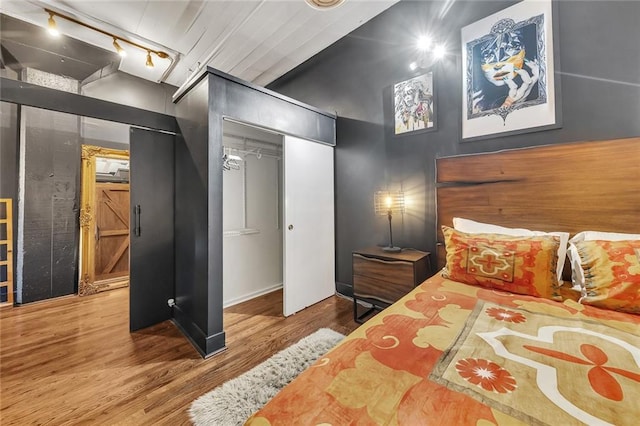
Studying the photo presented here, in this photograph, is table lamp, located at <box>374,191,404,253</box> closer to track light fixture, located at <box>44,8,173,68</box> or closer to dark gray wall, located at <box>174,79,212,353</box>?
dark gray wall, located at <box>174,79,212,353</box>

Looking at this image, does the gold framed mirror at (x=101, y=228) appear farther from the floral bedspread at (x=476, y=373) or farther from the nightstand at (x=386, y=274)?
the floral bedspread at (x=476, y=373)

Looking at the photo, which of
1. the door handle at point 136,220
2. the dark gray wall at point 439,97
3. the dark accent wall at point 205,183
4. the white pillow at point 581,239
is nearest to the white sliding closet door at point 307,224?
the dark gray wall at point 439,97

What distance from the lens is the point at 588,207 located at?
1.68 m

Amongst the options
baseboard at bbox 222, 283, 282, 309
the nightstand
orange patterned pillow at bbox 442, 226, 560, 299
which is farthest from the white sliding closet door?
orange patterned pillow at bbox 442, 226, 560, 299

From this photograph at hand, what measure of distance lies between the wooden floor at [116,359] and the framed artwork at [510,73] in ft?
7.27

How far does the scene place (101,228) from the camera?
374 cm

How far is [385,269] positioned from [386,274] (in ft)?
0.15

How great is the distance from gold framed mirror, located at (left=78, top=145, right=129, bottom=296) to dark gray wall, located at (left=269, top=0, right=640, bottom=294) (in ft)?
9.69

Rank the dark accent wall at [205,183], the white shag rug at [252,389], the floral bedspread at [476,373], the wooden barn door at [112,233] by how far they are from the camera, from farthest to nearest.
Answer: the wooden barn door at [112,233] < the dark accent wall at [205,183] < the white shag rug at [252,389] < the floral bedspread at [476,373]

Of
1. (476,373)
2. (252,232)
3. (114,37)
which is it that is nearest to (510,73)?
(476,373)

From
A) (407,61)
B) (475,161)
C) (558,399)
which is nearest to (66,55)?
(407,61)

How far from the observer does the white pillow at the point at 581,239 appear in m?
1.43

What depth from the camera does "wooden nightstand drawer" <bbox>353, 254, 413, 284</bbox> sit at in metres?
2.13

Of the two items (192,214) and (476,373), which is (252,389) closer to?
(476,373)
